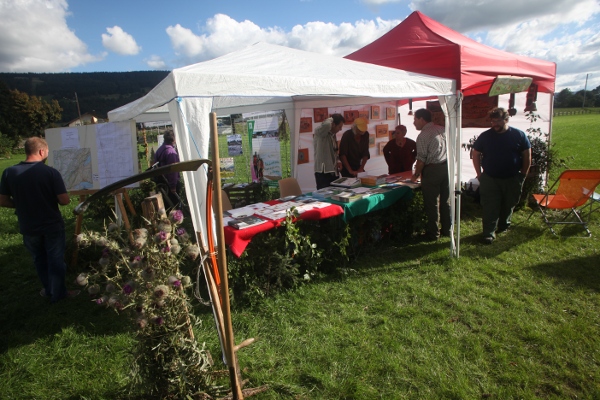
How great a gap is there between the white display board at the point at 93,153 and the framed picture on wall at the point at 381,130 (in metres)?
4.66

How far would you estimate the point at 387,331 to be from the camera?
2645 millimetres

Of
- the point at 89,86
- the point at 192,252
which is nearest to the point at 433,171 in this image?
the point at 192,252

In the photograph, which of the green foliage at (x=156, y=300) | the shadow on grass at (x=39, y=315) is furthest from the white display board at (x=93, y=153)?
the green foliage at (x=156, y=300)

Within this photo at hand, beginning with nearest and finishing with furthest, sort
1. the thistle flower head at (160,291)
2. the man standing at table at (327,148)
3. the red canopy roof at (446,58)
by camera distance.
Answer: the thistle flower head at (160,291)
the red canopy roof at (446,58)
the man standing at table at (327,148)

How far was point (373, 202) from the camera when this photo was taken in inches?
154

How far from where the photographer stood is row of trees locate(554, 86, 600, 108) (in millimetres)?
62688

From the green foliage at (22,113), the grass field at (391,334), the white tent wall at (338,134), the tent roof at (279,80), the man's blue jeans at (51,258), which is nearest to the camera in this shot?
the grass field at (391,334)

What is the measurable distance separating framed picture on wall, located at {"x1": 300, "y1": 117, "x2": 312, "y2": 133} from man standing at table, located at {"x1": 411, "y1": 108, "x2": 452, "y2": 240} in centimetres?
244

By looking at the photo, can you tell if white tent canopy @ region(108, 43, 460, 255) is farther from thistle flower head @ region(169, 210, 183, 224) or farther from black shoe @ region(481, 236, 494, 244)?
black shoe @ region(481, 236, 494, 244)

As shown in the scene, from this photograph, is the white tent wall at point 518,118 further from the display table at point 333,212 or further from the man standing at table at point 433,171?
the display table at point 333,212

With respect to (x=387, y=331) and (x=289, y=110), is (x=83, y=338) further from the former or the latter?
(x=289, y=110)

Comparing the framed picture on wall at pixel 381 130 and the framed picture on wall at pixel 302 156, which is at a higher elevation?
Answer: the framed picture on wall at pixel 381 130

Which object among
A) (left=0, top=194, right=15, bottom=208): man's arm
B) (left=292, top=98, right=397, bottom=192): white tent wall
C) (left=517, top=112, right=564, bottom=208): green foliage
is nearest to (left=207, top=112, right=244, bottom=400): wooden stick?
(left=0, top=194, right=15, bottom=208): man's arm

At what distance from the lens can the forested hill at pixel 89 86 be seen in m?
69.4
